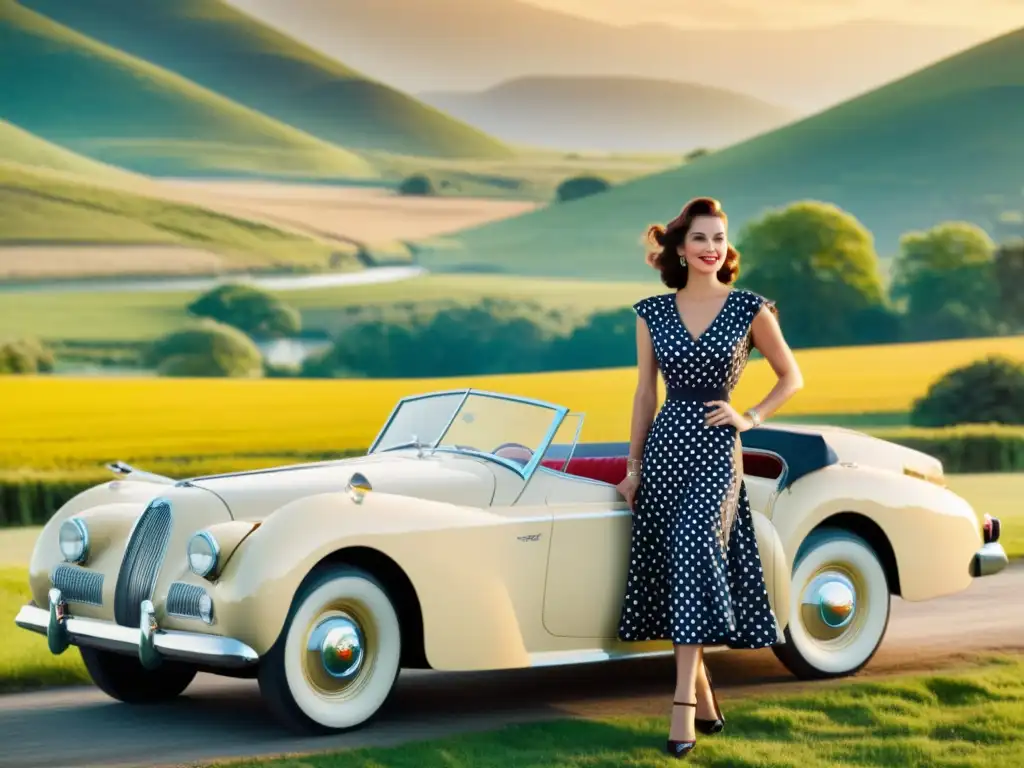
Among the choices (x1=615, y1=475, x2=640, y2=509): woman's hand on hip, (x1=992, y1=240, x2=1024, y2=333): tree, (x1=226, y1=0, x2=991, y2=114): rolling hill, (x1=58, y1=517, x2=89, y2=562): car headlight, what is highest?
(x1=226, y1=0, x2=991, y2=114): rolling hill

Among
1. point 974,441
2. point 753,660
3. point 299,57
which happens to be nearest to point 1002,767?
point 753,660

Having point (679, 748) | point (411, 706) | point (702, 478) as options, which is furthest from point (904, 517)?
point (411, 706)

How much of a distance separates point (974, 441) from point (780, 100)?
29.4 feet

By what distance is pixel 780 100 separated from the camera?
1174 inches

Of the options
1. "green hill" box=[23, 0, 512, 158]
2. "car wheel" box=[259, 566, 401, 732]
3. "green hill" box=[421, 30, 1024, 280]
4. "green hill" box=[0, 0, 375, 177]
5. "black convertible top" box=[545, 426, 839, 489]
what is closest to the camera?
"car wheel" box=[259, 566, 401, 732]

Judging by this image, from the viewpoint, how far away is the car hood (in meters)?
7.35

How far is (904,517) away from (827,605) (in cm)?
67

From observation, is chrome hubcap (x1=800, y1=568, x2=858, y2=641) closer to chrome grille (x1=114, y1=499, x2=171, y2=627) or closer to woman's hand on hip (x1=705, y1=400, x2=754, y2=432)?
woman's hand on hip (x1=705, y1=400, x2=754, y2=432)

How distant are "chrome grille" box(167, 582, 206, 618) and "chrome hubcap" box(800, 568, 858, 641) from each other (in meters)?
3.15

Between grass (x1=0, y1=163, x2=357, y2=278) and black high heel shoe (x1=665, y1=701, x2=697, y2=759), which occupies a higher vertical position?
grass (x1=0, y1=163, x2=357, y2=278)

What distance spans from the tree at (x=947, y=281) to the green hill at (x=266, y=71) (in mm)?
9394

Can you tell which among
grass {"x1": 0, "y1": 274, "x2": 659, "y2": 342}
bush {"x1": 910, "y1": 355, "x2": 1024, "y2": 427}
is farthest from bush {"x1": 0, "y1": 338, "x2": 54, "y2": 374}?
bush {"x1": 910, "y1": 355, "x2": 1024, "y2": 427}

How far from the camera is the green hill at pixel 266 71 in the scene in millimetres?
25656

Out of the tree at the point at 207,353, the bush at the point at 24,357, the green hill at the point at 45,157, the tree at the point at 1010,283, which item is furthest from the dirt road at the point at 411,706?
the tree at the point at 1010,283
